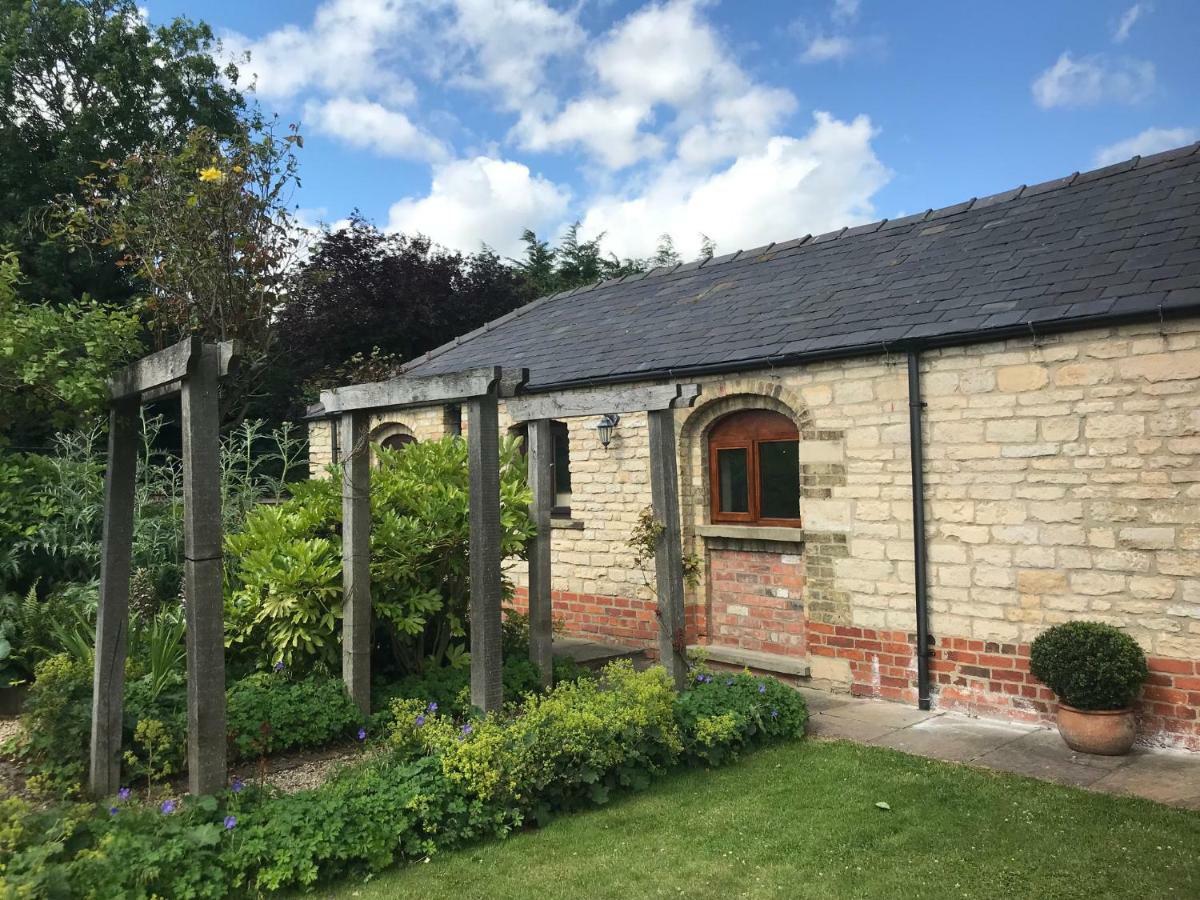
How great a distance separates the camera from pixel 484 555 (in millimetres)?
5625

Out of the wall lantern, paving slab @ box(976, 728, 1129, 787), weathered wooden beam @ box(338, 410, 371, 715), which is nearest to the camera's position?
paving slab @ box(976, 728, 1129, 787)

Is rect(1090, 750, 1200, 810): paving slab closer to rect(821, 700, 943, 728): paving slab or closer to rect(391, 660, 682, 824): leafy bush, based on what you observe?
rect(821, 700, 943, 728): paving slab

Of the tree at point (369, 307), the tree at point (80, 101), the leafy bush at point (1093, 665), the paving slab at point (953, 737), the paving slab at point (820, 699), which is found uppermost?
the tree at point (80, 101)

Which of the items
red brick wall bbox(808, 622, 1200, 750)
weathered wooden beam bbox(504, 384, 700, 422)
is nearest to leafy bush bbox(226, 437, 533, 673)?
weathered wooden beam bbox(504, 384, 700, 422)

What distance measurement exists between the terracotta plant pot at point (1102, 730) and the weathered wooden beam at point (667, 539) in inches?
114

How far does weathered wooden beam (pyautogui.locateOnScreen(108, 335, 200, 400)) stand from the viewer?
14.1 ft

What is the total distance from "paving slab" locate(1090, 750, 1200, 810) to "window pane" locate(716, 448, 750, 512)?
4211 mm

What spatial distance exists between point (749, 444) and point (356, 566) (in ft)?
14.9

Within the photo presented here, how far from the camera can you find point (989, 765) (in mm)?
6000

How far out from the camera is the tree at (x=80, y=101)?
66.4 feet

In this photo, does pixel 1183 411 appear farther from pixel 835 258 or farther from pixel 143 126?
pixel 143 126

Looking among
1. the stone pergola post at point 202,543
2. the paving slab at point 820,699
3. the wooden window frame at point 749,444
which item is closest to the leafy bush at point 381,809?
the stone pergola post at point 202,543

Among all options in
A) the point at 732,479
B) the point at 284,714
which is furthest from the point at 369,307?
the point at 284,714

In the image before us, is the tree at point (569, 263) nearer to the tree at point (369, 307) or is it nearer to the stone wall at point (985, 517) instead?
the tree at point (369, 307)
